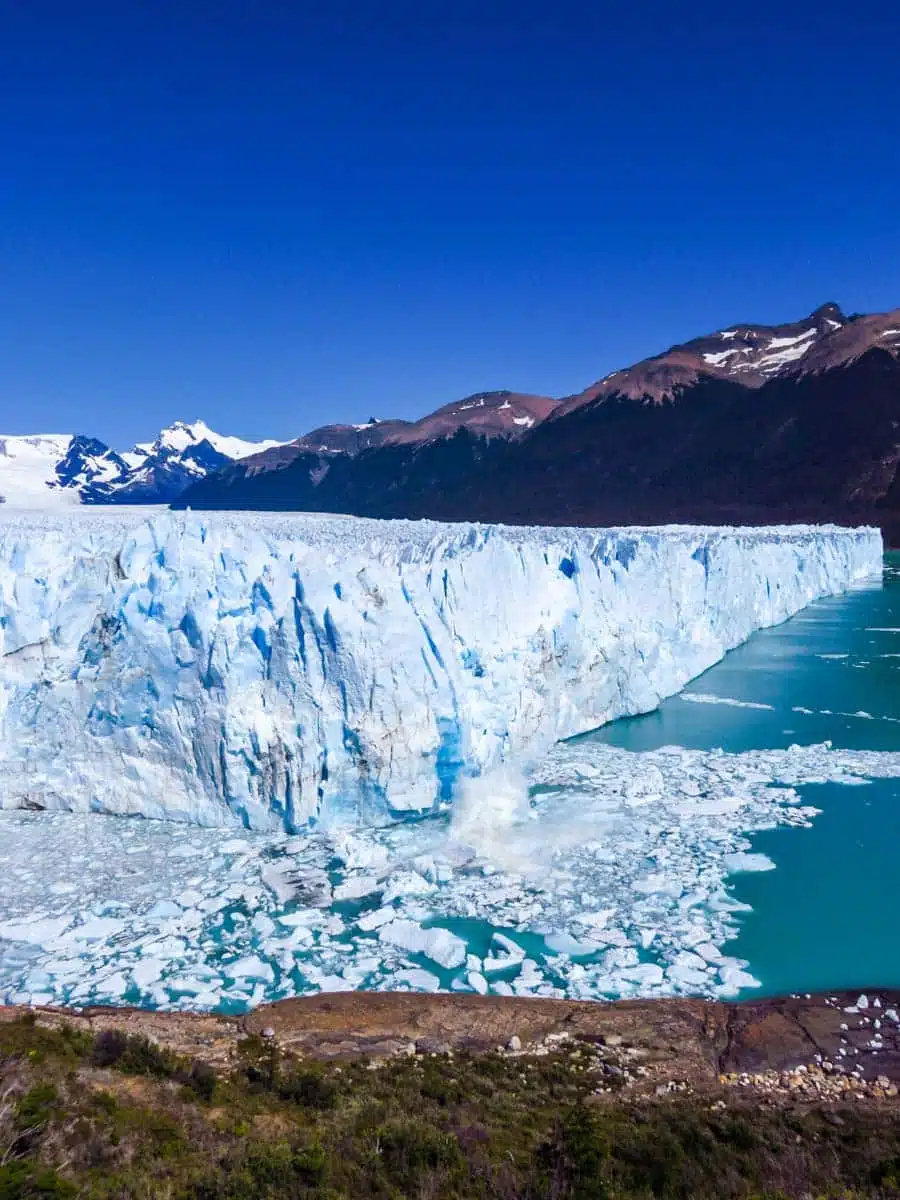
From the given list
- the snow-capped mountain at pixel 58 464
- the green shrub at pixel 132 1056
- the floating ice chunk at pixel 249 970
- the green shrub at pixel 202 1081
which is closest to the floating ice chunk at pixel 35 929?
the floating ice chunk at pixel 249 970

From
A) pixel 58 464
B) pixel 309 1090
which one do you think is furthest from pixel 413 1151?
pixel 58 464

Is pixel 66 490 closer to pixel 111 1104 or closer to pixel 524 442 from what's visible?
pixel 524 442

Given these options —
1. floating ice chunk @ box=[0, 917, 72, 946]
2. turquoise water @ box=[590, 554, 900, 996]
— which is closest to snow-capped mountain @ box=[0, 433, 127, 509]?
turquoise water @ box=[590, 554, 900, 996]

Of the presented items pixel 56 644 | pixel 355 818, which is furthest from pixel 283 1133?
pixel 56 644

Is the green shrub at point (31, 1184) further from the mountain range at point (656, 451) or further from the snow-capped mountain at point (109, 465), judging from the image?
the snow-capped mountain at point (109, 465)

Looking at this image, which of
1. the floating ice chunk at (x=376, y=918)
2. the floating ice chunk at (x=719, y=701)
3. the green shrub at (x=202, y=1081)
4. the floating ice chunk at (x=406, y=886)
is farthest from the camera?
the floating ice chunk at (x=719, y=701)

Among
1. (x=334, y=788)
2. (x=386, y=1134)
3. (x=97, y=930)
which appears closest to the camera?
(x=386, y=1134)

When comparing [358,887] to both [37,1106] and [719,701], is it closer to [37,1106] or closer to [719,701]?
[37,1106]
